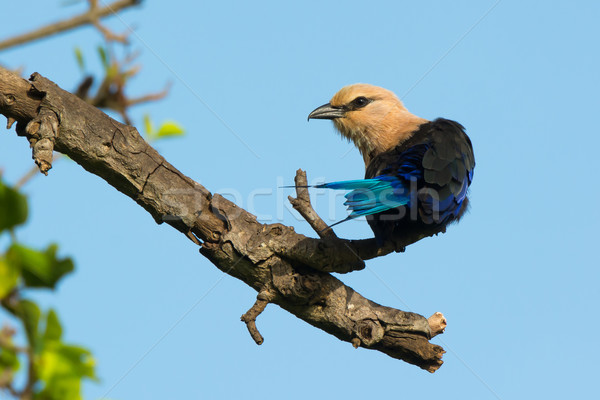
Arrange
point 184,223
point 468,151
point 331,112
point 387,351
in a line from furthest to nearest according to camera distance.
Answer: point 331,112
point 468,151
point 387,351
point 184,223

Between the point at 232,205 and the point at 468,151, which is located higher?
the point at 468,151

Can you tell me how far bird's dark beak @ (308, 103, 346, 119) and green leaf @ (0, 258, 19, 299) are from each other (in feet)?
15.6

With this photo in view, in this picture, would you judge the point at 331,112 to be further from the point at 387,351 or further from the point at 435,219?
the point at 387,351

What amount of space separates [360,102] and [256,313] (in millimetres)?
2874

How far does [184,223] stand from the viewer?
11.3 feet

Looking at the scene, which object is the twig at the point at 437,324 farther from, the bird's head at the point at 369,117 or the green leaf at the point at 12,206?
the green leaf at the point at 12,206

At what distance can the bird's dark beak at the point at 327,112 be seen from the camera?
18.9ft

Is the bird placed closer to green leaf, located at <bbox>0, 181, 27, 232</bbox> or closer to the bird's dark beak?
the bird's dark beak

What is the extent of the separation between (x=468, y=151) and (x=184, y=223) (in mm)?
2206

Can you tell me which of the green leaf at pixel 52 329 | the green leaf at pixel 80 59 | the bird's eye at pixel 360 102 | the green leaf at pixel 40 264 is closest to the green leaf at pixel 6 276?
the green leaf at pixel 40 264

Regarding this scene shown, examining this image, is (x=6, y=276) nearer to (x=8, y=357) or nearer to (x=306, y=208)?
(x=8, y=357)

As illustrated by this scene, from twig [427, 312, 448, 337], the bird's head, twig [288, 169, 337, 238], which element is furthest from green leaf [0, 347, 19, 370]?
the bird's head

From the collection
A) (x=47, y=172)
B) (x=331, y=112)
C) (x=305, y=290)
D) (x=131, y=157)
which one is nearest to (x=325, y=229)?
(x=305, y=290)

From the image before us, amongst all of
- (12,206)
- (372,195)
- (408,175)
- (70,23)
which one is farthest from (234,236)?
(12,206)
